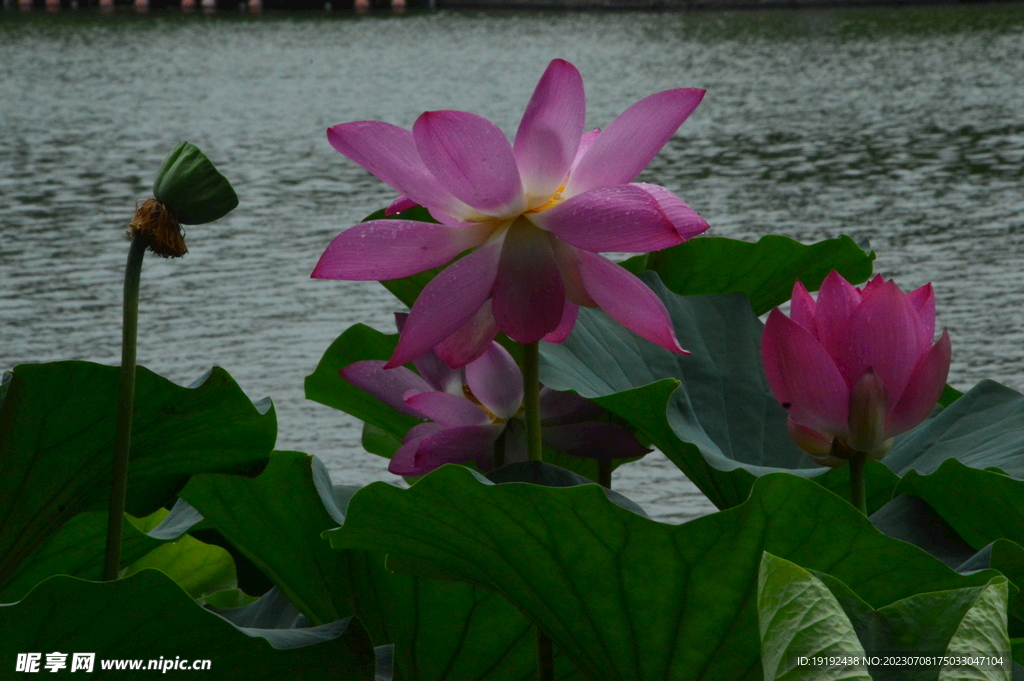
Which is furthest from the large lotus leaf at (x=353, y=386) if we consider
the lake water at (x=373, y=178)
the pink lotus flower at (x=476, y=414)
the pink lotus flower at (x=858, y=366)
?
the lake water at (x=373, y=178)

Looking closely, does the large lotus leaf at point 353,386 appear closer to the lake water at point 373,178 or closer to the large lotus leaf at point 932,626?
the large lotus leaf at point 932,626

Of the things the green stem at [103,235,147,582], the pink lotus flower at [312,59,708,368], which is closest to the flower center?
the pink lotus flower at [312,59,708,368]

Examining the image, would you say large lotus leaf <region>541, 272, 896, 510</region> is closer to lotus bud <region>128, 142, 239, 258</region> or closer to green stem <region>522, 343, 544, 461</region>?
green stem <region>522, 343, 544, 461</region>

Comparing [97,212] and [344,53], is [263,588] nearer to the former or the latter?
[97,212]

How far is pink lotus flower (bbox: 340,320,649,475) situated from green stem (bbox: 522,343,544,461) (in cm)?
2

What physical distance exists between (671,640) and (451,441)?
0.11m

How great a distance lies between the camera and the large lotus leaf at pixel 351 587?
36 cm

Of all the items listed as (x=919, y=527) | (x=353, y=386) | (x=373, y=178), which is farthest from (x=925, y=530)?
(x=373, y=178)

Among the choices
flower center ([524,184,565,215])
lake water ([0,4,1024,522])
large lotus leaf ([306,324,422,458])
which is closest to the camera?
flower center ([524,184,565,215])

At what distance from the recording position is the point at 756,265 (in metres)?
0.52

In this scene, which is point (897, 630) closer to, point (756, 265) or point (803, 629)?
point (803, 629)

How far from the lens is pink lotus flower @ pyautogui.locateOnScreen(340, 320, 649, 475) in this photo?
0.38m

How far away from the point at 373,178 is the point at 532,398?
406cm

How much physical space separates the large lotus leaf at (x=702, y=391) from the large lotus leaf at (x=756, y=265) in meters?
0.05
